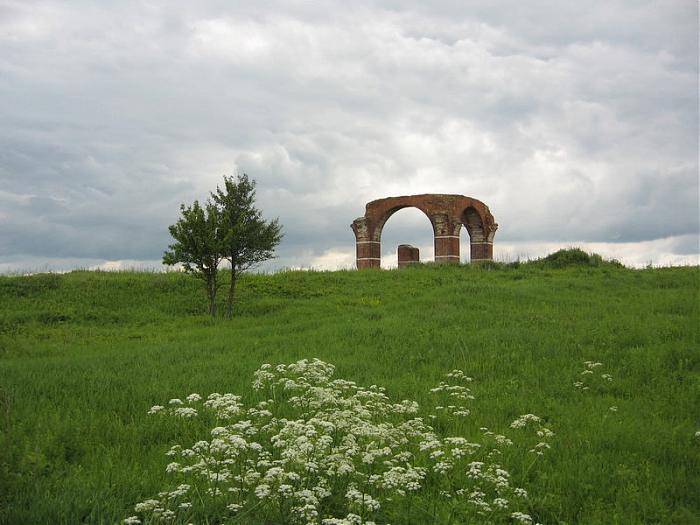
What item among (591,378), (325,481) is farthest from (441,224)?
(325,481)

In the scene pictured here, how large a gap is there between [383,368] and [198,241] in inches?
432

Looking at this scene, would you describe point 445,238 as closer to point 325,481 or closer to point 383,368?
point 383,368

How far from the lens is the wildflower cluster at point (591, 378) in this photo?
9091mm

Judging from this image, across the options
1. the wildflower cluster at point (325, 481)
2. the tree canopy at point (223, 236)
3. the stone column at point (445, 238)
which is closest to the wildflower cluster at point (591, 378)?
the wildflower cluster at point (325, 481)

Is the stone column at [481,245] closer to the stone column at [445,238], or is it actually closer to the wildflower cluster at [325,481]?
the stone column at [445,238]

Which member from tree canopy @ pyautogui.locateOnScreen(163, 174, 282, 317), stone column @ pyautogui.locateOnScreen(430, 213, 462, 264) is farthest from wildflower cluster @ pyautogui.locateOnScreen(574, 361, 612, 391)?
stone column @ pyautogui.locateOnScreen(430, 213, 462, 264)

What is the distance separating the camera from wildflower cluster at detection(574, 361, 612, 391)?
909 centimetres

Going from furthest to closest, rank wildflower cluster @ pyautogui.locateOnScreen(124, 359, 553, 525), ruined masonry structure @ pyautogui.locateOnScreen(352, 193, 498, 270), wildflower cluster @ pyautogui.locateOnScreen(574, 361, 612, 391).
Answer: ruined masonry structure @ pyautogui.locateOnScreen(352, 193, 498, 270) → wildflower cluster @ pyautogui.locateOnScreen(574, 361, 612, 391) → wildflower cluster @ pyautogui.locateOnScreen(124, 359, 553, 525)

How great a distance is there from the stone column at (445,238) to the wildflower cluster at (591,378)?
2443cm

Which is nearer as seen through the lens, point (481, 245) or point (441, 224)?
point (441, 224)

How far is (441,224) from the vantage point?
114ft

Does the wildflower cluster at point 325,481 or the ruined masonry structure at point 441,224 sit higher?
the ruined masonry structure at point 441,224

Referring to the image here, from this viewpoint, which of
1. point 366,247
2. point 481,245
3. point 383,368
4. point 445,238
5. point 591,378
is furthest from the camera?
point 481,245

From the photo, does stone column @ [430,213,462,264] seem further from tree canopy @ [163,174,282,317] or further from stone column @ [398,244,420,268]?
tree canopy @ [163,174,282,317]
